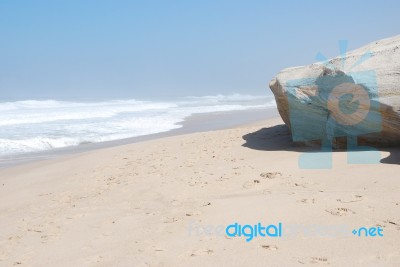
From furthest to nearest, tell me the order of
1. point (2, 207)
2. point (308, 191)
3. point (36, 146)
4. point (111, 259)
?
point (36, 146) → point (2, 207) → point (308, 191) → point (111, 259)

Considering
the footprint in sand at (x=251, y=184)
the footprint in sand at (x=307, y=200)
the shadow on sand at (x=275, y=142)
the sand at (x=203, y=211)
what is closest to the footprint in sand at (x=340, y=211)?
the sand at (x=203, y=211)

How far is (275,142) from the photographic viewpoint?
7.30 m

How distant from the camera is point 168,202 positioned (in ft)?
14.8

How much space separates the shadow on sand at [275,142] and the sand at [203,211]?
81mm

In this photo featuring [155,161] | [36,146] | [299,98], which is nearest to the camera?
[299,98]

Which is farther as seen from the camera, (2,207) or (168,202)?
(2,207)

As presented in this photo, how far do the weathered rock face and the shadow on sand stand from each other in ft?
0.81

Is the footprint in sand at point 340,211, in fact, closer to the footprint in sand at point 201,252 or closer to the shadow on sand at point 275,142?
the footprint in sand at point 201,252

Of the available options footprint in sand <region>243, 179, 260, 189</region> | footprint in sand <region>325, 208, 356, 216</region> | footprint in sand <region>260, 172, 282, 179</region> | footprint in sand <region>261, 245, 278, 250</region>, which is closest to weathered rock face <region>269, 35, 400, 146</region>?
footprint in sand <region>260, 172, 282, 179</region>

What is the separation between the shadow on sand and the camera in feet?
17.9

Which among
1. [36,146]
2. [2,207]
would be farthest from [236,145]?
[36,146]

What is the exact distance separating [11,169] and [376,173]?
652 cm

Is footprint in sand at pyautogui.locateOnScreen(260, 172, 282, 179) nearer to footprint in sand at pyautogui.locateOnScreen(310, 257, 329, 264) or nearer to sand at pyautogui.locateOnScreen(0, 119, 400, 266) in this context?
sand at pyautogui.locateOnScreen(0, 119, 400, 266)

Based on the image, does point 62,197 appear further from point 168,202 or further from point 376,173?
point 376,173
